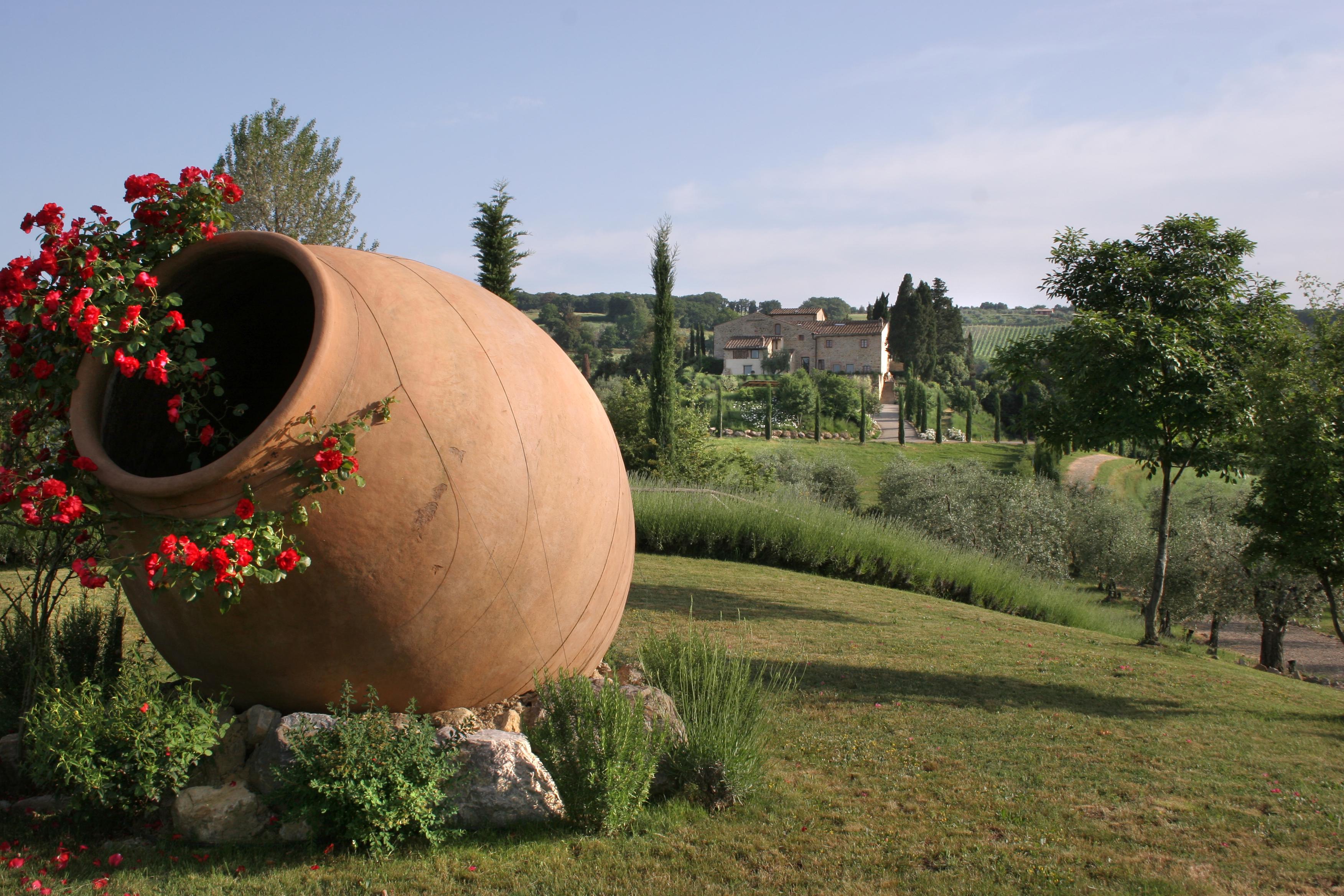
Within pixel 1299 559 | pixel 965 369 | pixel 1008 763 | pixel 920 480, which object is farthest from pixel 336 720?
pixel 965 369

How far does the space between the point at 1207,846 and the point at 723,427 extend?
4670 cm

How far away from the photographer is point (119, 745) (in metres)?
3.55

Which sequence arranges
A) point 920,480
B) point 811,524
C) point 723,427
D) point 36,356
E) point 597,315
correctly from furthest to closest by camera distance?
point 597,315 < point 723,427 < point 920,480 < point 811,524 < point 36,356

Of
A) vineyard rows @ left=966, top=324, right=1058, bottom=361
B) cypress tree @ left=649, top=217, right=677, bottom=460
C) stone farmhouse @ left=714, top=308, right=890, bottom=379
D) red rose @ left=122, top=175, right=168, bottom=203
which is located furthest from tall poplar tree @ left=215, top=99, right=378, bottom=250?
vineyard rows @ left=966, top=324, right=1058, bottom=361

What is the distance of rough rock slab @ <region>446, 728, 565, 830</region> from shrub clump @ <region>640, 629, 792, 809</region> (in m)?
0.77

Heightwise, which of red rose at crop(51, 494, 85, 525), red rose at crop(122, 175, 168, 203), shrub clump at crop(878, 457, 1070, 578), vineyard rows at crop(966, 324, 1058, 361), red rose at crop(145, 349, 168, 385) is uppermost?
vineyard rows at crop(966, 324, 1058, 361)

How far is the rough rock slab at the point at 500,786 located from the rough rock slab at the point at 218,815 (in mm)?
813

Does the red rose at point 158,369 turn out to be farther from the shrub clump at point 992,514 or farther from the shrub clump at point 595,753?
the shrub clump at point 992,514

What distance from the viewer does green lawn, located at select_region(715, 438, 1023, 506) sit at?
38.8 m

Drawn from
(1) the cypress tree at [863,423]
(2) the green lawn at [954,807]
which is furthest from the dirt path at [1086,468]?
(2) the green lawn at [954,807]

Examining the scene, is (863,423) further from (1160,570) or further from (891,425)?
(1160,570)

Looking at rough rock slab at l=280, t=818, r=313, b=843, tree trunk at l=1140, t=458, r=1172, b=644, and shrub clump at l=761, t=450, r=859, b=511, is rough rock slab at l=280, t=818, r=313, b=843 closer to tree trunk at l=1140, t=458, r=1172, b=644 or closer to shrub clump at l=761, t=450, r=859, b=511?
tree trunk at l=1140, t=458, r=1172, b=644

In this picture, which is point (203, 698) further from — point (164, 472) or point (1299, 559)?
point (1299, 559)

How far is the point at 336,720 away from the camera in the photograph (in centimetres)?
359
